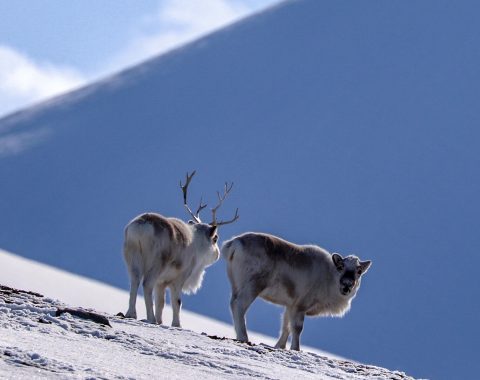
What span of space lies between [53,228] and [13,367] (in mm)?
58660

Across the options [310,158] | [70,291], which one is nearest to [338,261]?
[70,291]

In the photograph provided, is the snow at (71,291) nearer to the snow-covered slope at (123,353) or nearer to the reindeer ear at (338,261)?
the reindeer ear at (338,261)

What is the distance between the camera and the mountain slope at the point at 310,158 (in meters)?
52.3

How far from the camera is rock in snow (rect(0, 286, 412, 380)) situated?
9.29 meters

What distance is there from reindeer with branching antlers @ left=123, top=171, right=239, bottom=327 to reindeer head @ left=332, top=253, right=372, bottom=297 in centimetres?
168

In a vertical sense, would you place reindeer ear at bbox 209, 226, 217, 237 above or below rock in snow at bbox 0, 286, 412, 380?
above

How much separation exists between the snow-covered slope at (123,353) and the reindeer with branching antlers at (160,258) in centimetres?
246

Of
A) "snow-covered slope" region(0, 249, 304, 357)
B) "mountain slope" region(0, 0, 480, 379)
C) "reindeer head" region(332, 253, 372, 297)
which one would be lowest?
"reindeer head" region(332, 253, 372, 297)

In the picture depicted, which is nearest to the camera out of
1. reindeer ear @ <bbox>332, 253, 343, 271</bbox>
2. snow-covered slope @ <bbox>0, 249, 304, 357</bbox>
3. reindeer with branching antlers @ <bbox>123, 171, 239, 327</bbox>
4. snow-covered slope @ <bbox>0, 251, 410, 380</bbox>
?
snow-covered slope @ <bbox>0, 251, 410, 380</bbox>

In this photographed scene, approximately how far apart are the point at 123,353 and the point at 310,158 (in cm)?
6024

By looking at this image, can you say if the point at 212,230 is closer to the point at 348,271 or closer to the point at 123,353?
the point at 348,271

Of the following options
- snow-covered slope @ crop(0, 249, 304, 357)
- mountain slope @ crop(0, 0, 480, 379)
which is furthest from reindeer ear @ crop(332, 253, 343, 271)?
mountain slope @ crop(0, 0, 480, 379)

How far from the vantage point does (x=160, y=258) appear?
52.3ft

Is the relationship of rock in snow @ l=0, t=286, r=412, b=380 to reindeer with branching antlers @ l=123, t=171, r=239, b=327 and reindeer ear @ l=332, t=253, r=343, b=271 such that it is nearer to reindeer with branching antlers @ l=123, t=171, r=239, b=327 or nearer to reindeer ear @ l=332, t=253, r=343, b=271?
reindeer with branching antlers @ l=123, t=171, r=239, b=327
